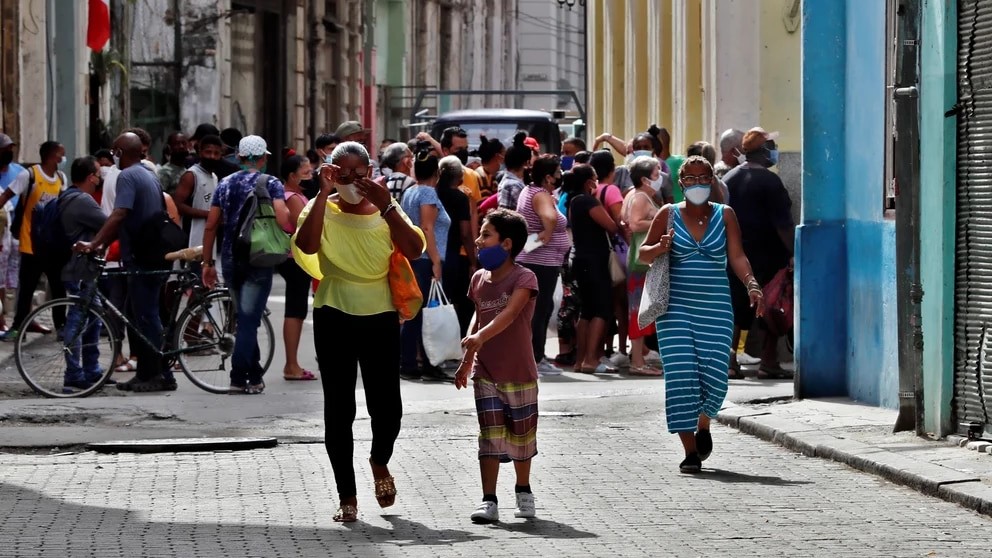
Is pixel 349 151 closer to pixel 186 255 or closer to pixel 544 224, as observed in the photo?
pixel 186 255

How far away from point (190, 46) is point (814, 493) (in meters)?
26.1

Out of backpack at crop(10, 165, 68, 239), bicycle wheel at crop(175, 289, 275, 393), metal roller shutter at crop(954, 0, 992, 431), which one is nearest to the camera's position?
metal roller shutter at crop(954, 0, 992, 431)

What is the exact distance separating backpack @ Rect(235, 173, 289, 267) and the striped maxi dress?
13.6 feet

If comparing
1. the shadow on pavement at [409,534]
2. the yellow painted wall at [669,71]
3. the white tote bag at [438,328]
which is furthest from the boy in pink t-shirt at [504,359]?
the yellow painted wall at [669,71]

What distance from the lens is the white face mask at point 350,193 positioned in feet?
28.0

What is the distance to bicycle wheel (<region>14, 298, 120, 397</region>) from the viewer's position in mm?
13664

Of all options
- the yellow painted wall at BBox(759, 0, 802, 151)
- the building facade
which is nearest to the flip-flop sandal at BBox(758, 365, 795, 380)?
the building facade

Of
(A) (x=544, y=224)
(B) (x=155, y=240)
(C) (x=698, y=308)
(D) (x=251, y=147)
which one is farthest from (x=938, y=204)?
(B) (x=155, y=240)

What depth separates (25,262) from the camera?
1747 centimetres

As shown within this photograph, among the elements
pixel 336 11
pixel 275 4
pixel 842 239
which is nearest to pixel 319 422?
pixel 842 239

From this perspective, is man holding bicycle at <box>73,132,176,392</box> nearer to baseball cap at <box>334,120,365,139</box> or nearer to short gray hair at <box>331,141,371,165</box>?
baseball cap at <box>334,120,365,139</box>

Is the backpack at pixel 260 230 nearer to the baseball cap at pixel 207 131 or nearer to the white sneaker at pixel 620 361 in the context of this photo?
the baseball cap at pixel 207 131

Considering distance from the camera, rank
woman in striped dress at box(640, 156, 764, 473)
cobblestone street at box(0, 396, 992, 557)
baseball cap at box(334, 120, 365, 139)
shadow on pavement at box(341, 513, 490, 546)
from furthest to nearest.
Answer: baseball cap at box(334, 120, 365, 139), woman in striped dress at box(640, 156, 764, 473), shadow on pavement at box(341, 513, 490, 546), cobblestone street at box(0, 396, 992, 557)

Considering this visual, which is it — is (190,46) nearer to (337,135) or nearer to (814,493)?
(337,135)
